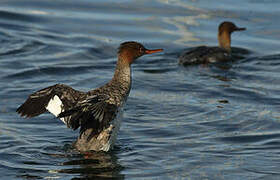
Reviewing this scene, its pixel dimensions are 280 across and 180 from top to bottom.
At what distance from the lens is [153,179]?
24.6 feet

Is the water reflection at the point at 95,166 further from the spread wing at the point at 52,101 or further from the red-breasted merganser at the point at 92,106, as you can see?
the spread wing at the point at 52,101

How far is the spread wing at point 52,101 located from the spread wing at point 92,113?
1.23 feet

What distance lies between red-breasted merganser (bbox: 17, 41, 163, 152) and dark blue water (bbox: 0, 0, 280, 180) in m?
0.26

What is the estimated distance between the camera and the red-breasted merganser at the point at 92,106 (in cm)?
763

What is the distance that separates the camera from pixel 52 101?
8.27 m

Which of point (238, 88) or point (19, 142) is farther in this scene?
point (238, 88)

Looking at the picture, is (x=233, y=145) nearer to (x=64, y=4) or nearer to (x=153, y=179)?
(x=153, y=179)

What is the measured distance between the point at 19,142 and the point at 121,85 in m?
1.65

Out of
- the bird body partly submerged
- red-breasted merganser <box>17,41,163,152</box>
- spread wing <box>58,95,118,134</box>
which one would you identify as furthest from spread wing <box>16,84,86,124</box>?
the bird body partly submerged

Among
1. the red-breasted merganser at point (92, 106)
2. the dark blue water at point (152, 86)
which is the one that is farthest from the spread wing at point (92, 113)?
the dark blue water at point (152, 86)

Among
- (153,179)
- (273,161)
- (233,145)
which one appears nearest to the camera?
(153,179)

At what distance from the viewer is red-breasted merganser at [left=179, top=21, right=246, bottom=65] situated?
43.0 feet

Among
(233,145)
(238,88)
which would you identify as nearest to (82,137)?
(233,145)

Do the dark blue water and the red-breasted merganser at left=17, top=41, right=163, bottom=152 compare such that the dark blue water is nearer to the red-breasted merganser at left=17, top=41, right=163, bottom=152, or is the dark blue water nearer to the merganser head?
the red-breasted merganser at left=17, top=41, right=163, bottom=152
